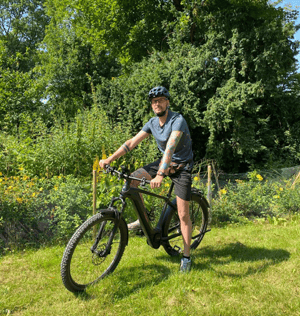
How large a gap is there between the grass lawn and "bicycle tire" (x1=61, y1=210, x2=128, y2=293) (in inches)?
5.6

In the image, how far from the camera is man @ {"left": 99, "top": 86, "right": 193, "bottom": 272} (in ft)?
11.2

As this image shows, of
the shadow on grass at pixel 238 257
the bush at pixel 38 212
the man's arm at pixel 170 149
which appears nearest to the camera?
the man's arm at pixel 170 149

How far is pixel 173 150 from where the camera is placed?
11.1 feet

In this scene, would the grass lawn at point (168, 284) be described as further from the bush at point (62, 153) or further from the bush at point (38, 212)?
the bush at point (62, 153)

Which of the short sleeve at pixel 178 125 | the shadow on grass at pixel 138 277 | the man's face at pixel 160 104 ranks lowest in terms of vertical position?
the shadow on grass at pixel 138 277

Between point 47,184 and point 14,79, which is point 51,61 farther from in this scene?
point 47,184

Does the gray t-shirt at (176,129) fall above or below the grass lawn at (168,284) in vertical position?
above

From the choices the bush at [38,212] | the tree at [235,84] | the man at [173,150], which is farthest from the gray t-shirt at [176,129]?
the tree at [235,84]

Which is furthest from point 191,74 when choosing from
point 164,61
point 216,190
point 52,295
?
point 52,295

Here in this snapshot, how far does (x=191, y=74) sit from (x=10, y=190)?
23.4 ft

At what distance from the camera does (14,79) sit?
1423 centimetres

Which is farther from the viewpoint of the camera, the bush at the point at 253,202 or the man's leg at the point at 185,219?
the bush at the point at 253,202

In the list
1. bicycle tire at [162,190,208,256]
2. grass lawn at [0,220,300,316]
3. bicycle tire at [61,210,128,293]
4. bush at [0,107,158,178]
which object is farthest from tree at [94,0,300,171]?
bicycle tire at [61,210,128,293]

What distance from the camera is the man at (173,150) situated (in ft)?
11.2
